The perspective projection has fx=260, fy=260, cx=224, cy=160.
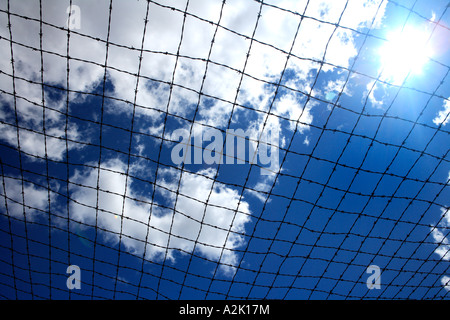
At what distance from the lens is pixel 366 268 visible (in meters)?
3.91

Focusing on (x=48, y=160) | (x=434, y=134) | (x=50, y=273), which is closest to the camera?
(x=434, y=134)
